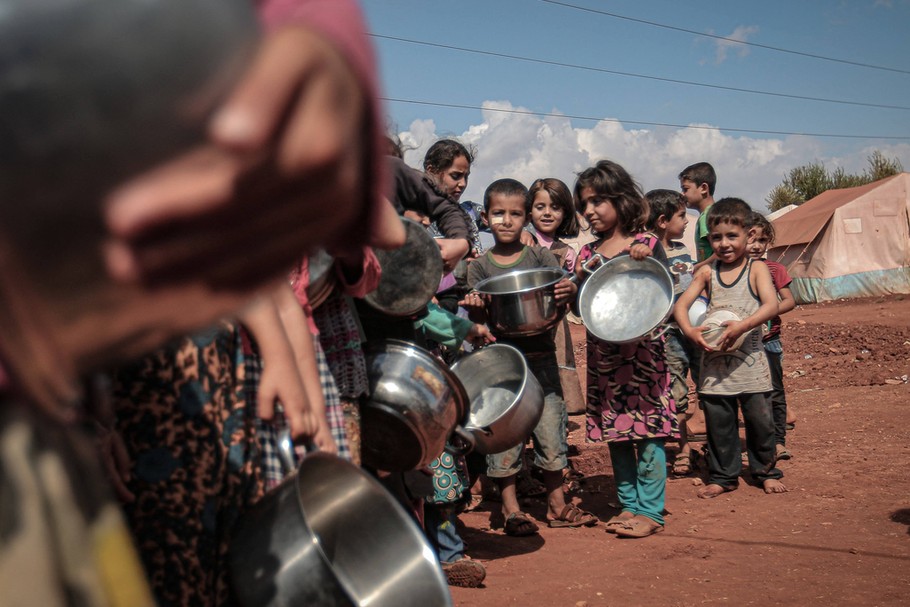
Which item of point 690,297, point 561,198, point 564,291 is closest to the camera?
point 564,291

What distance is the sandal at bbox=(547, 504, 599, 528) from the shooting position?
4.75 metres

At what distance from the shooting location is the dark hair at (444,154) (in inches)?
189

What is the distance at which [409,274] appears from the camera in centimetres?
291

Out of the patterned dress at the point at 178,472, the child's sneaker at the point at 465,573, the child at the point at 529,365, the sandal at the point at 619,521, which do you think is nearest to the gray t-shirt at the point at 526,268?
the child at the point at 529,365

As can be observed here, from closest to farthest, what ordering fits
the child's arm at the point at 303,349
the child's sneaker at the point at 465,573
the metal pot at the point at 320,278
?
the child's arm at the point at 303,349
the metal pot at the point at 320,278
the child's sneaker at the point at 465,573

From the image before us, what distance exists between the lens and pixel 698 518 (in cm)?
477

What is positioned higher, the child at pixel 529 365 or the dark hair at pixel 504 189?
the dark hair at pixel 504 189

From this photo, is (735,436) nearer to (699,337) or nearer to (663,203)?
(699,337)

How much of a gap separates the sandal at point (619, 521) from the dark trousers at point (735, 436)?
3.30ft

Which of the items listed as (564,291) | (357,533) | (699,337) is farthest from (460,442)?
(699,337)

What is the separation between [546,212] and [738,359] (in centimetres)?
158

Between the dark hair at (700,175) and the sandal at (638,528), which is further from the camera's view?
the dark hair at (700,175)

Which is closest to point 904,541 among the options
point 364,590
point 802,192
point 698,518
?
point 698,518

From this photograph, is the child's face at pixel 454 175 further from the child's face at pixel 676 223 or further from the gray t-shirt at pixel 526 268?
the child's face at pixel 676 223
